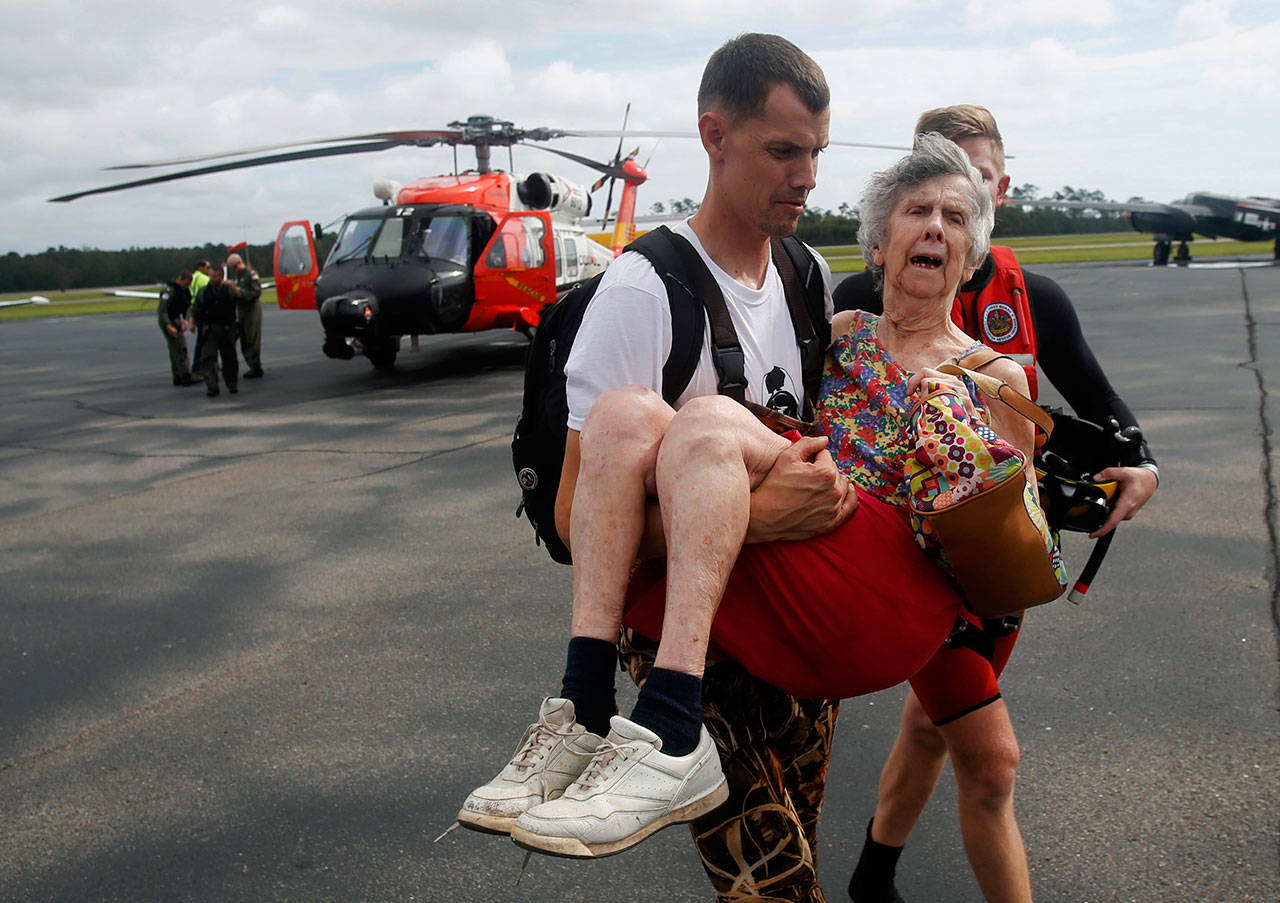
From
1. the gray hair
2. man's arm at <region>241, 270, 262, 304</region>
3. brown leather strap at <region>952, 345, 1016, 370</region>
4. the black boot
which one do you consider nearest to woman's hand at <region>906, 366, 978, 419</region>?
brown leather strap at <region>952, 345, 1016, 370</region>

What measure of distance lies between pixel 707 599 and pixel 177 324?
1568 cm

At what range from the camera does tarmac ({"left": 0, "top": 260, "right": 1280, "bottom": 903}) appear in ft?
10.1

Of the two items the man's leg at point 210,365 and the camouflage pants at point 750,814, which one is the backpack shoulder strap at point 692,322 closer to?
the camouflage pants at point 750,814

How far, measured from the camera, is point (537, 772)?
1699 millimetres

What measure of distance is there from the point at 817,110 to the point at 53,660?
453 centimetres

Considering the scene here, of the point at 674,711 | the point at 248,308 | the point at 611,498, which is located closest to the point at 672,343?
the point at 611,498

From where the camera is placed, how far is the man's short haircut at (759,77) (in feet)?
6.49

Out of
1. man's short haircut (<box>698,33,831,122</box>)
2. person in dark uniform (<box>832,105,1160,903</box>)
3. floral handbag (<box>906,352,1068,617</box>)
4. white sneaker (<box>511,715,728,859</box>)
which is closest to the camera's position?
white sneaker (<box>511,715,728,859</box>)

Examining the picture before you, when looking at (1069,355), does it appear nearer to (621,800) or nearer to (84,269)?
(621,800)

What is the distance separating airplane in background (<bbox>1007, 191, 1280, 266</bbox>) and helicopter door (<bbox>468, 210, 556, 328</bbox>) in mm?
26555

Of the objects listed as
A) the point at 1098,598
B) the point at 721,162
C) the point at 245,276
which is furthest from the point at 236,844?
the point at 245,276

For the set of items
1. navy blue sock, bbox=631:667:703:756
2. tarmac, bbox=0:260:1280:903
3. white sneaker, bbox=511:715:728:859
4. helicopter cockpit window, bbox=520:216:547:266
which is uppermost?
helicopter cockpit window, bbox=520:216:547:266

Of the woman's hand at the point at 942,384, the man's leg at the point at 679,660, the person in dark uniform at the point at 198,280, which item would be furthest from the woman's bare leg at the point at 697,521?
the person in dark uniform at the point at 198,280

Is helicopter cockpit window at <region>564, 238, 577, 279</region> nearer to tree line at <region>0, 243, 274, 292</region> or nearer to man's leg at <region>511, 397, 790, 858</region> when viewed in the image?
man's leg at <region>511, 397, 790, 858</region>
